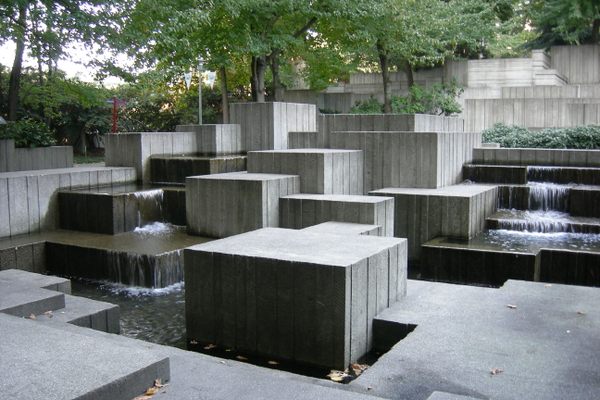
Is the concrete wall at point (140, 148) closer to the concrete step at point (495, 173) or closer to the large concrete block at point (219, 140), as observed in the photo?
the large concrete block at point (219, 140)

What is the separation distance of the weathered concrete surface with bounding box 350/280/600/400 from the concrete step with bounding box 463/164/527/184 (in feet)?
19.6

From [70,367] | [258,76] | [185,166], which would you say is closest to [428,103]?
[258,76]

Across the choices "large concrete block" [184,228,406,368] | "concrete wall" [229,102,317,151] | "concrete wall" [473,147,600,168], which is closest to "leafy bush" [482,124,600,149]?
"concrete wall" [473,147,600,168]

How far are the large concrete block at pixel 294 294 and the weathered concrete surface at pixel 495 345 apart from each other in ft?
1.47

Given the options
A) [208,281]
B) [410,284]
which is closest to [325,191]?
[410,284]

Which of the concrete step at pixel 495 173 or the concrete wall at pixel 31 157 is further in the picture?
the concrete wall at pixel 31 157

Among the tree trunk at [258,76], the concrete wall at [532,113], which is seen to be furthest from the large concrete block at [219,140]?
the concrete wall at [532,113]

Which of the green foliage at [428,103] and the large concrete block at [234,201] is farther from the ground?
the green foliage at [428,103]

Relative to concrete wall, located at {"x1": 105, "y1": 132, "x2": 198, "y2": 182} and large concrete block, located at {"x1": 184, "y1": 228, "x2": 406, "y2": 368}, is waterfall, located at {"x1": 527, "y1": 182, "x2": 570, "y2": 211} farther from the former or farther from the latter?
concrete wall, located at {"x1": 105, "y1": 132, "x2": 198, "y2": 182}

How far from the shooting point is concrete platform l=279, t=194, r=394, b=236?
9.42 metres

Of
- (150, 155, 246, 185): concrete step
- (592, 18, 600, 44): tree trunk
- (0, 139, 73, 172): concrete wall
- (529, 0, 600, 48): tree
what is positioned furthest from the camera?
(592, 18, 600, 44): tree trunk

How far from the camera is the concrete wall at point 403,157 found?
39.0 feet

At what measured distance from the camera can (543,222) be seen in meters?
10.7

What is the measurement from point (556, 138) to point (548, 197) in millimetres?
5472
